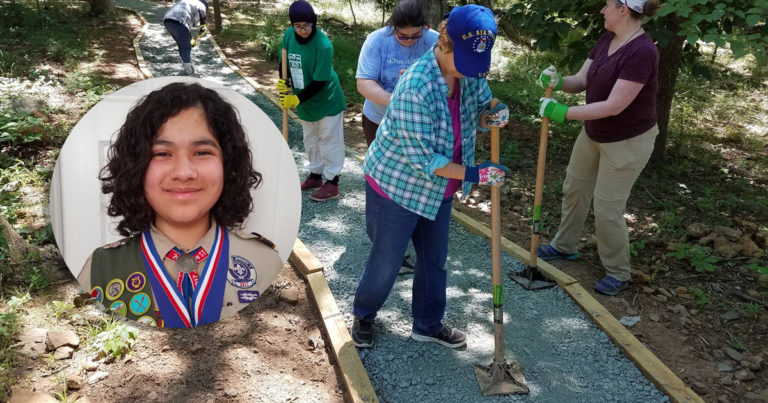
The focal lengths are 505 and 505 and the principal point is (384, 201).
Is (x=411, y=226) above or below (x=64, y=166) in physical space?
below

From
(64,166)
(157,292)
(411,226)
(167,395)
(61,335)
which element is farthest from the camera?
(411,226)

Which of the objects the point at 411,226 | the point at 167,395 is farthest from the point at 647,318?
the point at 167,395

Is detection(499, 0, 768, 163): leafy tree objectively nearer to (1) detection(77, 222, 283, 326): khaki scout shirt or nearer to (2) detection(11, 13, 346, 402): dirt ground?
(2) detection(11, 13, 346, 402): dirt ground

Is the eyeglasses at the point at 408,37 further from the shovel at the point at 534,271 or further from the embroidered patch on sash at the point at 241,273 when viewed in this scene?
the embroidered patch on sash at the point at 241,273

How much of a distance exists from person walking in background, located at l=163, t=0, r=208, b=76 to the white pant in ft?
9.90

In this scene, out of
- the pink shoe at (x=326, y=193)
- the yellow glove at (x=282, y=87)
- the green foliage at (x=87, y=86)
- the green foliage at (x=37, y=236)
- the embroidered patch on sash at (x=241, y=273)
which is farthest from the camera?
the green foliage at (x=87, y=86)

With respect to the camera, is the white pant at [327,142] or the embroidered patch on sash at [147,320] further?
the white pant at [327,142]

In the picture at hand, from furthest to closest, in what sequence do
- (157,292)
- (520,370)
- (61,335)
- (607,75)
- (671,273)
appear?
1. (671,273)
2. (607,75)
3. (520,370)
4. (61,335)
5. (157,292)

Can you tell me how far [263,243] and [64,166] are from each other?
0.42 meters

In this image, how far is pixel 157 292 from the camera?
1058 millimetres

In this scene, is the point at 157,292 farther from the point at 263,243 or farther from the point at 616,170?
the point at 616,170

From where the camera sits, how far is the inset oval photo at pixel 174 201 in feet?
3.08

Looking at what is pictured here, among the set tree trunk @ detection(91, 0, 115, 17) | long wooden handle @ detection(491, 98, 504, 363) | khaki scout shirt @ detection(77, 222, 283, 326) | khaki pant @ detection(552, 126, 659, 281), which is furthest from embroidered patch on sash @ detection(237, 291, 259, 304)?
tree trunk @ detection(91, 0, 115, 17)

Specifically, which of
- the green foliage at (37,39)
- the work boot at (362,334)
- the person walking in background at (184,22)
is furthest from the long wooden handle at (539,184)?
the green foliage at (37,39)
